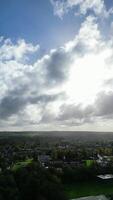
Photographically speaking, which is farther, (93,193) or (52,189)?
(93,193)

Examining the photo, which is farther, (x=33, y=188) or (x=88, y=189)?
(x=88, y=189)

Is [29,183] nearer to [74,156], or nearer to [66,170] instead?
[66,170]

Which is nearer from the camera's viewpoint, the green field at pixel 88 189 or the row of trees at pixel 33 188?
the row of trees at pixel 33 188

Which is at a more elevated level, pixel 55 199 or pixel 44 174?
pixel 44 174

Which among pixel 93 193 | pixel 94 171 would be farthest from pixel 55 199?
pixel 94 171

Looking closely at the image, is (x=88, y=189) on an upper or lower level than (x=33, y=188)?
lower

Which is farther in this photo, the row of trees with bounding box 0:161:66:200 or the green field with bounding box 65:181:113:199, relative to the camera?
the green field with bounding box 65:181:113:199

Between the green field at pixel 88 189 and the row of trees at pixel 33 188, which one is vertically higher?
the row of trees at pixel 33 188

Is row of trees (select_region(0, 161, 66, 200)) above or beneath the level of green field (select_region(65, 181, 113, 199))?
above
